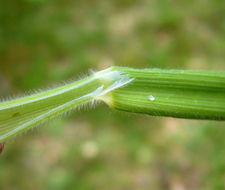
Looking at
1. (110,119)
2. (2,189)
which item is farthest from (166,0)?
(2,189)

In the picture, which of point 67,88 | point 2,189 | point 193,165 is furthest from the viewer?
point 2,189

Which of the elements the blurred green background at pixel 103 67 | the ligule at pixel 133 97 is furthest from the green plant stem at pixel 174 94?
the blurred green background at pixel 103 67

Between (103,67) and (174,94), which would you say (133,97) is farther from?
(103,67)

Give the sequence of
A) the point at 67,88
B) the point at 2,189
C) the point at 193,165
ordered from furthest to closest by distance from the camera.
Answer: the point at 2,189 < the point at 193,165 < the point at 67,88

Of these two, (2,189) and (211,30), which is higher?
(211,30)

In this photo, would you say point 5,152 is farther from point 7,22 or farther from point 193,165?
point 193,165

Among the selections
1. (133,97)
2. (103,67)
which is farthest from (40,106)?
(103,67)
